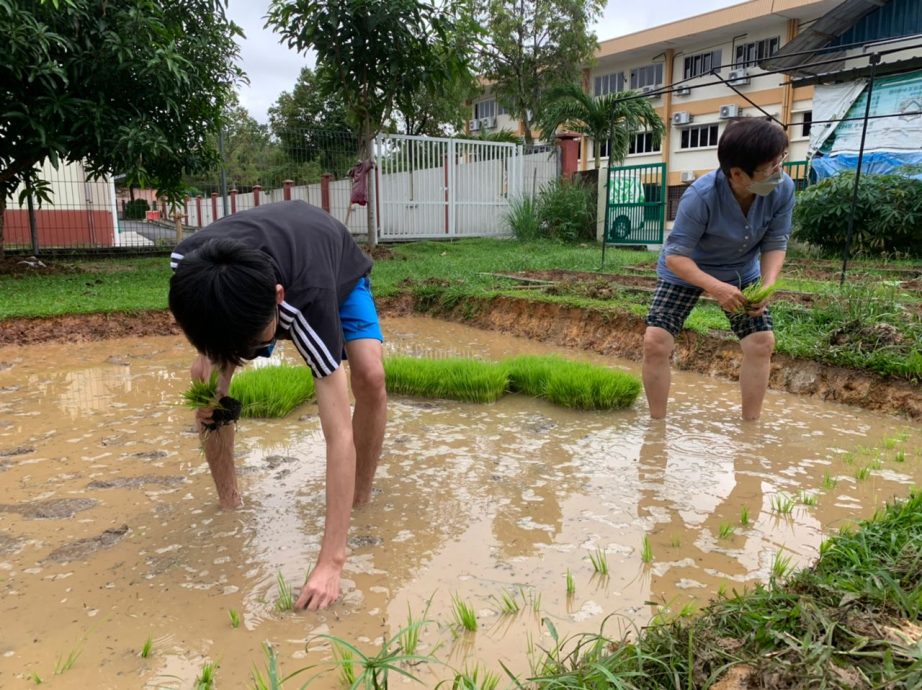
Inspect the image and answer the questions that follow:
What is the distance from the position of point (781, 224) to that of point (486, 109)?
3513 centimetres

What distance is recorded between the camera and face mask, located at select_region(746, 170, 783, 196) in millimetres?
2965

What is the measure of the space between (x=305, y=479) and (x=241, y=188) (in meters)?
20.3

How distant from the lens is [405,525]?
7.92 feet

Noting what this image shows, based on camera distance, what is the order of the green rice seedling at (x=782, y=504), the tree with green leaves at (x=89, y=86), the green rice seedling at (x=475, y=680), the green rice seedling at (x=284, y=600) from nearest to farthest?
the green rice seedling at (x=475, y=680) → the green rice seedling at (x=284, y=600) → the green rice seedling at (x=782, y=504) → the tree with green leaves at (x=89, y=86)

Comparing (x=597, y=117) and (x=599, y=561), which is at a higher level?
(x=597, y=117)

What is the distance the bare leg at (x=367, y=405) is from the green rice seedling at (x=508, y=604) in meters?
0.78

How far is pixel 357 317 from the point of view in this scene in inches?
91.9

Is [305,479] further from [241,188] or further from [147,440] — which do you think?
[241,188]

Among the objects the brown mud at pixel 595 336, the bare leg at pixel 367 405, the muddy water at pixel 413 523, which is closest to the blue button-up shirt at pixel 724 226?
the muddy water at pixel 413 523

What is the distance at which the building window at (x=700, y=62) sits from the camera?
23953 millimetres

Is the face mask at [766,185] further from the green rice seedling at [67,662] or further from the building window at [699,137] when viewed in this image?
the building window at [699,137]

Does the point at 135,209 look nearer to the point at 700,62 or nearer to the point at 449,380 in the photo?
the point at 449,380

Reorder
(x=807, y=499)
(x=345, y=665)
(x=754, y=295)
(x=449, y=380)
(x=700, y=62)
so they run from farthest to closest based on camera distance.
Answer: (x=700, y=62) < (x=449, y=380) < (x=754, y=295) < (x=807, y=499) < (x=345, y=665)

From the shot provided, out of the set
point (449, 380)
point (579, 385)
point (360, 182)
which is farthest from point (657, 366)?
point (360, 182)
